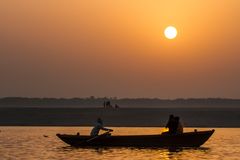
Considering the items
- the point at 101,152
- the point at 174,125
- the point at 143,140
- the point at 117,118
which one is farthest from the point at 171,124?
the point at 117,118

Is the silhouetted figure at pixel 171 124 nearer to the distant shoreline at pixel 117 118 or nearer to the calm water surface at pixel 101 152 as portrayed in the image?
the calm water surface at pixel 101 152

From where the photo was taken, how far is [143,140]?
4209 centimetres

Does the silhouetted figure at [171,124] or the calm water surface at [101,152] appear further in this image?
the silhouetted figure at [171,124]

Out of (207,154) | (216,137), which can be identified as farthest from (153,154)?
(216,137)

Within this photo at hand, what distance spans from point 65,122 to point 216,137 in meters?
26.0

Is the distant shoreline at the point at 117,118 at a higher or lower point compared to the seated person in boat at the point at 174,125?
higher

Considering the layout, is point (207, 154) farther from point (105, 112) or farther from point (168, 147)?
point (105, 112)

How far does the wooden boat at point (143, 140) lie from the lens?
4191 centimetres

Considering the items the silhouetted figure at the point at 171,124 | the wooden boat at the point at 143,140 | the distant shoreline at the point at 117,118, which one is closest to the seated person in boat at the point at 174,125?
the silhouetted figure at the point at 171,124

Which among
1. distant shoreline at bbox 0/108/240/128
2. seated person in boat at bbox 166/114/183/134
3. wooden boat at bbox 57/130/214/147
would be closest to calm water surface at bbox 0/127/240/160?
wooden boat at bbox 57/130/214/147

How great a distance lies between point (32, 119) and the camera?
250 ft

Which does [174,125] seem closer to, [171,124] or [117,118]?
[171,124]

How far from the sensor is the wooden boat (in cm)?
4191

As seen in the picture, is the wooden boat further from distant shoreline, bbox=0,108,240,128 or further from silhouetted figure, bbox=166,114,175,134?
distant shoreline, bbox=0,108,240,128
